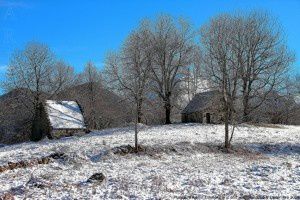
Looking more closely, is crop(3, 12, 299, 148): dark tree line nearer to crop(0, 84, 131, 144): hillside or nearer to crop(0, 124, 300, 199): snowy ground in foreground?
crop(0, 84, 131, 144): hillside

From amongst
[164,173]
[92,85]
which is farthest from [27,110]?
[164,173]

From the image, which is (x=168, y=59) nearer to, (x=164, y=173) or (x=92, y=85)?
(x=92, y=85)

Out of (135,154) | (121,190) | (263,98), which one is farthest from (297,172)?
(263,98)

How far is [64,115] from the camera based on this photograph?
43.7 metres

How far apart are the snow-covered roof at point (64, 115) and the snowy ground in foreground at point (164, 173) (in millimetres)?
12484

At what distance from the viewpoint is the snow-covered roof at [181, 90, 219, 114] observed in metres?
49.0

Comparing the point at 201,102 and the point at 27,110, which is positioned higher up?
the point at 201,102

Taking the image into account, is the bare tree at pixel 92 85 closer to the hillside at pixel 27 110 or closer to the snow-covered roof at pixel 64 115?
the hillside at pixel 27 110

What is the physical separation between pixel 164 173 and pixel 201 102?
33.9m

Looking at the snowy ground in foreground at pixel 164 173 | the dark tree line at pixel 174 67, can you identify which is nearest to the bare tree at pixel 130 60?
the dark tree line at pixel 174 67

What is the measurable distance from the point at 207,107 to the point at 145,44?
37.5ft

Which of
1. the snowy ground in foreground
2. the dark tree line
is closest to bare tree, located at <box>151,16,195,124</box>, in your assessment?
the dark tree line

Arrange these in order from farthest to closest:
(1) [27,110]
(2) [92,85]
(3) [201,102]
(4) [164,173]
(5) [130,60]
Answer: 1. (2) [92,85]
2. (1) [27,110]
3. (5) [130,60]
4. (3) [201,102]
5. (4) [164,173]

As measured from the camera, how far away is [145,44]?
175ft
